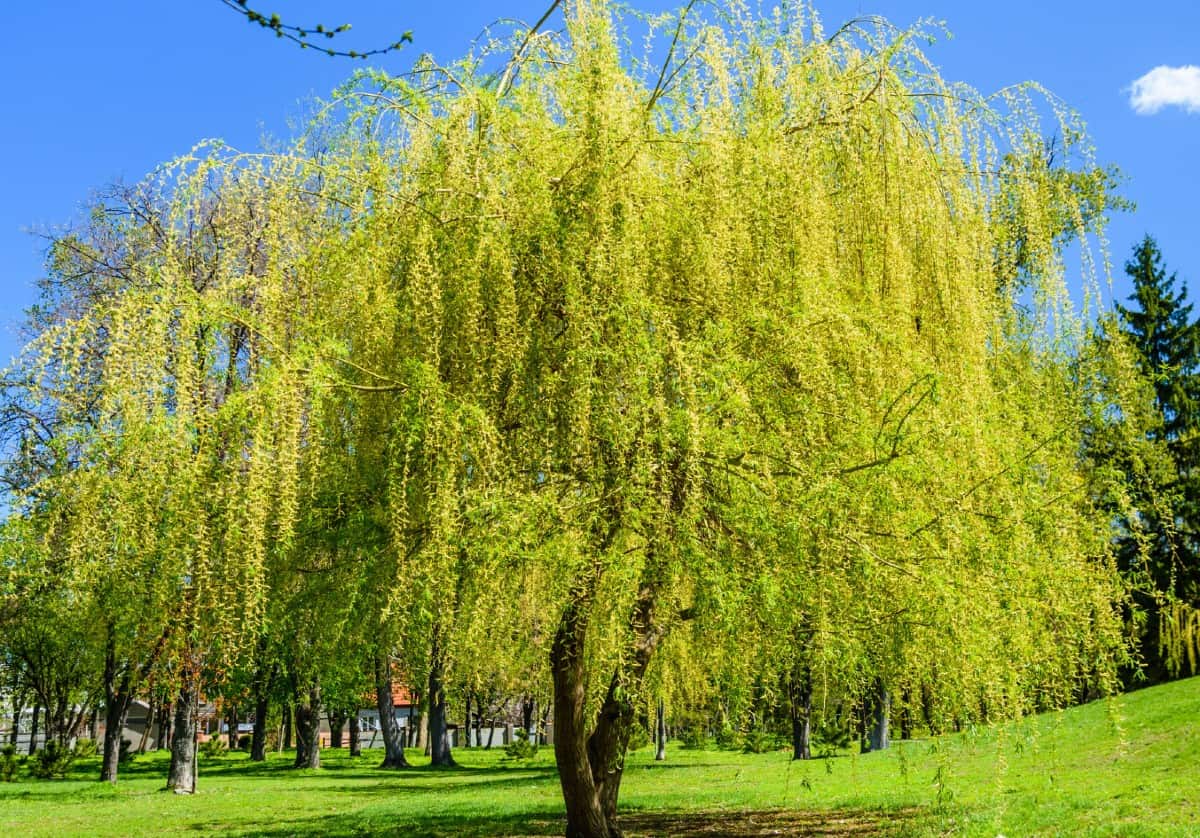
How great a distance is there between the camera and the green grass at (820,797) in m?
8.34

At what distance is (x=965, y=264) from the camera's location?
21.5 ft

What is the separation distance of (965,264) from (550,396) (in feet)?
9.66

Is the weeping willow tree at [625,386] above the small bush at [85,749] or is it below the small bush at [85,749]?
above

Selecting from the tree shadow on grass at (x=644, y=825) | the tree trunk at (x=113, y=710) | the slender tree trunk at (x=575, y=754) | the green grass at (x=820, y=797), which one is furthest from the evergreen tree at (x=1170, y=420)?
the tree trunk at (x=113, y=710)

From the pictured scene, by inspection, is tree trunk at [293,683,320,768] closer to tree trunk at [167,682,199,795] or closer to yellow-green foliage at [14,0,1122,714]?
tree trunk at [167,682,199,795]

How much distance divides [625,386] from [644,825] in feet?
21.5

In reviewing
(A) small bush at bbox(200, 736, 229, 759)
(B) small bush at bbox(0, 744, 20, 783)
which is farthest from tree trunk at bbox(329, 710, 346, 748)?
(B) small bush at bbox(0, 744, 20, 783)

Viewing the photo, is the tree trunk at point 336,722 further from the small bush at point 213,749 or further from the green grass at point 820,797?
the green grass at point 820,797

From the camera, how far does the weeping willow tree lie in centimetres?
547

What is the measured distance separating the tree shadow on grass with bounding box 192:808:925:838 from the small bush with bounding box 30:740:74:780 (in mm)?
15633

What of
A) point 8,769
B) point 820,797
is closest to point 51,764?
point 8,769

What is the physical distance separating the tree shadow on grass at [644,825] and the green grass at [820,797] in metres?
0.03

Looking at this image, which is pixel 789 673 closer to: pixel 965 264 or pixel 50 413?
pixel 965 264

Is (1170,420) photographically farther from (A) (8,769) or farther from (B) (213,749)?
(B) (213,749)
